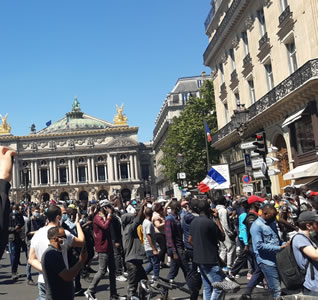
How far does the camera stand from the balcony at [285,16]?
19891mm

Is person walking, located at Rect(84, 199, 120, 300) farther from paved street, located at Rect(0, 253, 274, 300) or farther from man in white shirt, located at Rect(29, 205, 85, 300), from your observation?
man in white shirt, located at Rect(29, 205, 85, 300)

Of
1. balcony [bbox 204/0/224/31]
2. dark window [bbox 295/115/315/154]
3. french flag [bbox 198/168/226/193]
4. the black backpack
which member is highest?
balcony [bbox 204/0/224/31]

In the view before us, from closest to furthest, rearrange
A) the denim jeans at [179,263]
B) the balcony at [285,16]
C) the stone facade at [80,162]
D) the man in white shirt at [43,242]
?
the man in white shirt at [43,242] < the denim jeans at [179,263] < the balcony at [285,16] < the stone facade at [80,162]

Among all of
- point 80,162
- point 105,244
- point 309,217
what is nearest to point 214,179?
point 105,244

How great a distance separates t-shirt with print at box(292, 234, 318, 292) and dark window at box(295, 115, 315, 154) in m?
14.8

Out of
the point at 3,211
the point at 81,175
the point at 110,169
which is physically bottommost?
the point at 3,211

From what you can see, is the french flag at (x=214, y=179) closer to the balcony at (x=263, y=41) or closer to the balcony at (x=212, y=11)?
the balcony at (x=263, y=41)

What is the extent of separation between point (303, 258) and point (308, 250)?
15 cm

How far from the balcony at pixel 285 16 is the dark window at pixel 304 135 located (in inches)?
187

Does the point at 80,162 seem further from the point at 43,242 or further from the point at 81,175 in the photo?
the point at 43,242

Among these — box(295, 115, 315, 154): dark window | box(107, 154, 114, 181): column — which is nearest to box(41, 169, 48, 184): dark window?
box(107, 154, 114, 181): column

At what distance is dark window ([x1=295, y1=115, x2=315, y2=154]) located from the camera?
18891 millimetres

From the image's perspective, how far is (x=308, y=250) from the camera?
4.71m

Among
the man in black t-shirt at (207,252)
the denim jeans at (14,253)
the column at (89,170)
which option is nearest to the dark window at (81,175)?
the column at (89,170)
